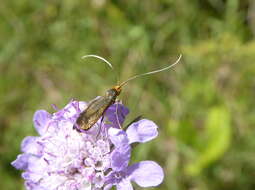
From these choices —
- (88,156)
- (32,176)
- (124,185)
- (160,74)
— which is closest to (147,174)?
(124,185)

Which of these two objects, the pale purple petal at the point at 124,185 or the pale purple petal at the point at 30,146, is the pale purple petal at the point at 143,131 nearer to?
the pale purple petal at the point at 124,185

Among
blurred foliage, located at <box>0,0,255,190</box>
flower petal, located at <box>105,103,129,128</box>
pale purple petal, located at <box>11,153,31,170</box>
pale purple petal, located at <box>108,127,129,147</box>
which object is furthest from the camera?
blurred foliage, located at <box>0,0,255,190</box>

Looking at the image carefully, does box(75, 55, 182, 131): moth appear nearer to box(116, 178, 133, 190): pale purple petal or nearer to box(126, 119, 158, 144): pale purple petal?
box(126, 119, 158, 144): pale purple petal

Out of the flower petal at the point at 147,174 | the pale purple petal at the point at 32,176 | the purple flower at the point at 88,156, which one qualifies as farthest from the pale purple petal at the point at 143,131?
the pale purple petal at the point at 32,176

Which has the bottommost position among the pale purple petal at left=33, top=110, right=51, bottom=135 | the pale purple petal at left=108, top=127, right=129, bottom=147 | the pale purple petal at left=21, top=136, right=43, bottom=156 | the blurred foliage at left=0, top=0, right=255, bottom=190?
the pale purple petal at left=108, top=127, right=129, bottom=147

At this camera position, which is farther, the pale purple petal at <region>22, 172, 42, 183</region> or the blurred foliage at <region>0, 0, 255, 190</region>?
the blurred foliage at <region>0, 0, 255, 190</region>

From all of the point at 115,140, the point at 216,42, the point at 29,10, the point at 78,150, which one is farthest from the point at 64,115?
the point at 29,10

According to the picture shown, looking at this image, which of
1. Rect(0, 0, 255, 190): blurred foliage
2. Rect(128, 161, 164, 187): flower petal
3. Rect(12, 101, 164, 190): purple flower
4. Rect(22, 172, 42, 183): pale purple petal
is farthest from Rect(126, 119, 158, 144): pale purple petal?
Rect(0, 0, 255, 190): blurred foliage
